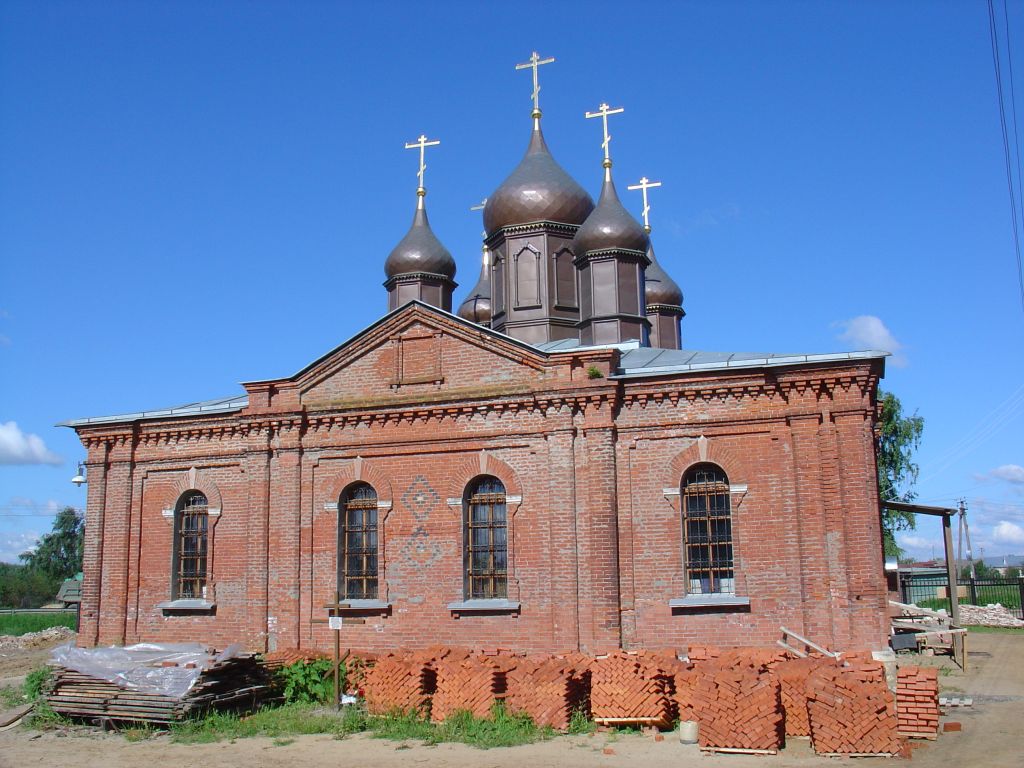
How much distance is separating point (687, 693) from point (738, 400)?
500 centimetres

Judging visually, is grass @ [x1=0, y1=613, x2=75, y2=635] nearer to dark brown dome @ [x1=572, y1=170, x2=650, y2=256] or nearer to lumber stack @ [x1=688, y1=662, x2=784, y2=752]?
dark brown dome @ [x1=572, y1=170, x2=650, y2=256]

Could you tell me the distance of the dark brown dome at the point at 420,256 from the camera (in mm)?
24125

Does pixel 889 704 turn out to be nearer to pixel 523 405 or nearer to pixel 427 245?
pixel 523 405

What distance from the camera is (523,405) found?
53.4 ft

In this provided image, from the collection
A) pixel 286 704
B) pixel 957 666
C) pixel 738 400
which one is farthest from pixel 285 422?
pixel 957 666

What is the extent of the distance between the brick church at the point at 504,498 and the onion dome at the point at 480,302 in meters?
5.98

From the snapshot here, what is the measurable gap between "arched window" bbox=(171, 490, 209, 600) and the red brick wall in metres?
0.20

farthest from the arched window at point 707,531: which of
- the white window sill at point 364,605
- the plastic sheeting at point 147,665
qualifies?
the plastic sheeting at point 147,665

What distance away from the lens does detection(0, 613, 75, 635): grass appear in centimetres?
3203

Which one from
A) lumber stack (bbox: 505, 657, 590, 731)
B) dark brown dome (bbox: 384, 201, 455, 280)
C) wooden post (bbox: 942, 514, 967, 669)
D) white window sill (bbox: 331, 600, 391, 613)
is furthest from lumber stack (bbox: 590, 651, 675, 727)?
dark brown dome (bbox: 384, 201, 455, 280)

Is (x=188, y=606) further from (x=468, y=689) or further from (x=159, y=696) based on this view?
(x=468, y=689)

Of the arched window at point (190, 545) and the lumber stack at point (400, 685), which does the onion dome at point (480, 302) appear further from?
the lumber stack at point (400, 685)

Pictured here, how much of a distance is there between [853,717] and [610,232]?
11819 millimetres

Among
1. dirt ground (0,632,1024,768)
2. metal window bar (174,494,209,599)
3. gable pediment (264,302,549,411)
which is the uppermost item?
gable pediment (264,302,549,411)
